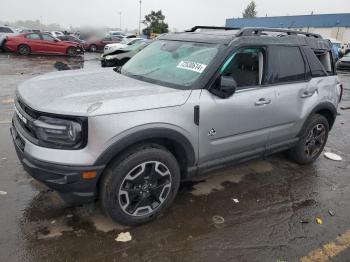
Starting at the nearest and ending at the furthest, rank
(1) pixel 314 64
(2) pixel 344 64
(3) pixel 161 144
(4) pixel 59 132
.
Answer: (4) pixel 59 132, (3) pixel 161 144, (1) pixel 314 64, (2) pixel 344 64

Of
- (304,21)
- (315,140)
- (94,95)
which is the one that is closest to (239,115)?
(94,95)

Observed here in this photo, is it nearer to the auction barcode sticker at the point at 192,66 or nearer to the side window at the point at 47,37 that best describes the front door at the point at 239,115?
the auction barcode sticker at the point at 192,66

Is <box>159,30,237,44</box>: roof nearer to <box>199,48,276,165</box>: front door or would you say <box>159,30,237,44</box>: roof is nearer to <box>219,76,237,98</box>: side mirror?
<box>199,48,276,165</box>: front door

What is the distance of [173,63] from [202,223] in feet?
5.89

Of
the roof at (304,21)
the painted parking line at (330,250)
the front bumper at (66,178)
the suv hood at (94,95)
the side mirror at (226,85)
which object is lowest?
the painted parking line at (330,250)

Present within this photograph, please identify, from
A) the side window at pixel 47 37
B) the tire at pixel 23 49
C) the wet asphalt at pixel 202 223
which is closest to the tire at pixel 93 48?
the side window at pixel 47 37

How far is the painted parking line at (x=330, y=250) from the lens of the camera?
291cm

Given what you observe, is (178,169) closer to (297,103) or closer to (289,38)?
(297,103)

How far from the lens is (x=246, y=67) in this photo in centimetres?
376

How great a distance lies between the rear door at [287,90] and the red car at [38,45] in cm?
1929

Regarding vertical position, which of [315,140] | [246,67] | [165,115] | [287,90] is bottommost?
[315,140]

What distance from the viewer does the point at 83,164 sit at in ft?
8.77

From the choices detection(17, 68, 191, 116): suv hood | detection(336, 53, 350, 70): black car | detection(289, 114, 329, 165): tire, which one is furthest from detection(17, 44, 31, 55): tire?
detection(336, 53, 350, 70): black car

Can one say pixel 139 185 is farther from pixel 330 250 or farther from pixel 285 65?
pixel 285 65
